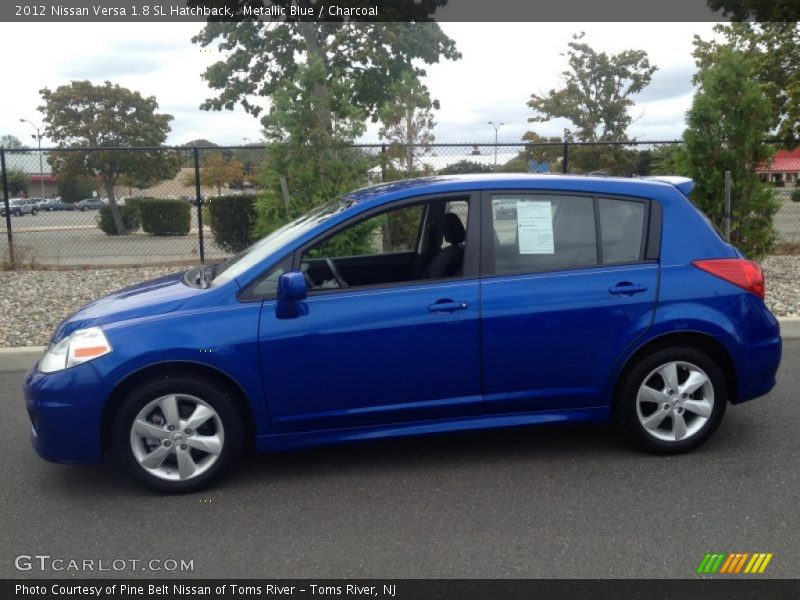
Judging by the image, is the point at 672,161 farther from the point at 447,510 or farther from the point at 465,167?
the point at 447,510

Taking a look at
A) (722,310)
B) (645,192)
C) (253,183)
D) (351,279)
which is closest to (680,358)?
(722,310)

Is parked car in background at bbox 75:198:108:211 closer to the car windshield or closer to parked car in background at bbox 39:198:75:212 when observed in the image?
parked car in background at bbox 39:198:75:212

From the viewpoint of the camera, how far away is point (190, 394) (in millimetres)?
4176

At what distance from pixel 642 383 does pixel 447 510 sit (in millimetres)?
1403

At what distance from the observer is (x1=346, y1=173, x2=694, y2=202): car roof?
4.66 meters

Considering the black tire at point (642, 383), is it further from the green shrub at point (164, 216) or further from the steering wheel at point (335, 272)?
the green shrub at point (164, 216)

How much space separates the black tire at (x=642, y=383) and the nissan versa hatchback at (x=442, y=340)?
0.01 m

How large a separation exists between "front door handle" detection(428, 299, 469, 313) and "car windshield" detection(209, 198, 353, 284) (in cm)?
83

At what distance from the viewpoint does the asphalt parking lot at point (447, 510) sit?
3.54m

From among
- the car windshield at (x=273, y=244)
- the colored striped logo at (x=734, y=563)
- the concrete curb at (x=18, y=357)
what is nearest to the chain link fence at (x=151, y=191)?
the concrete curb at (x=18, y=357)

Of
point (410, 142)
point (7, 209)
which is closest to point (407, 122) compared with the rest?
point (410, 142)

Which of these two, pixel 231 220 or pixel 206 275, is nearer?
pixel 206 275

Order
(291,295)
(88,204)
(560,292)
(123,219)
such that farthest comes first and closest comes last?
(123,219), (88,204), (560,292), (291,295)

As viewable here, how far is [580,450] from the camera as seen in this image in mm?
4895
